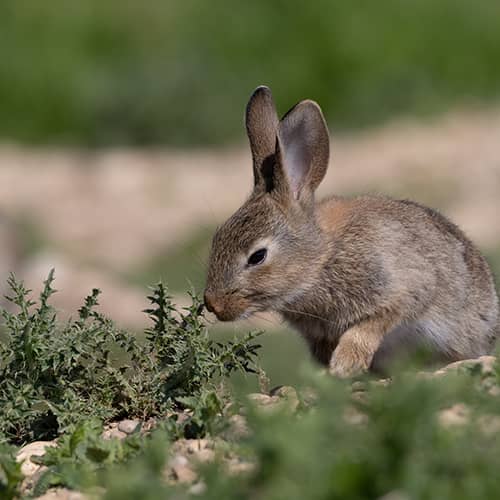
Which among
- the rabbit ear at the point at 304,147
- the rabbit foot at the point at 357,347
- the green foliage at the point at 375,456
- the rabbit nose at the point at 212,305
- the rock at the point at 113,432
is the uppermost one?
the rabbit ear at the point at 304,147

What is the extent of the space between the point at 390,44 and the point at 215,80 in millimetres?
2850

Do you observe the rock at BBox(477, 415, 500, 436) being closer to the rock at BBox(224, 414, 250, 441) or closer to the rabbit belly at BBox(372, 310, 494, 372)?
the rock at BBox(224, 414, 250, 441)

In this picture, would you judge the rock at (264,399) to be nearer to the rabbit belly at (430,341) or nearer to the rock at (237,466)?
the rock at (237,466)

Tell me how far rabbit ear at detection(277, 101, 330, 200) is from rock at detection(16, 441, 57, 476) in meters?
2.00

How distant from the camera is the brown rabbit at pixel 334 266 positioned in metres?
5.63

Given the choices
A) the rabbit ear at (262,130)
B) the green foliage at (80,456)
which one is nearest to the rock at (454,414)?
the green foliage at (80,456)

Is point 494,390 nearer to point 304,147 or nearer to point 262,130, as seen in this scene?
point 304,147

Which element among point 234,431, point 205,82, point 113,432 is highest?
point 205,82

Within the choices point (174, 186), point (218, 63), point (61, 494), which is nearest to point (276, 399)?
point (61, 494)

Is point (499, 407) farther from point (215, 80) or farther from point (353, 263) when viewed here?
point (215, 80)

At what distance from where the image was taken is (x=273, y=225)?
5.84 metres

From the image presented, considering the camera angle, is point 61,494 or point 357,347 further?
point 357,347

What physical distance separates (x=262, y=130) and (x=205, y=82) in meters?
12.7

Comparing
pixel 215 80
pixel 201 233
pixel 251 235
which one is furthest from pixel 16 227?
pixel 251 235
